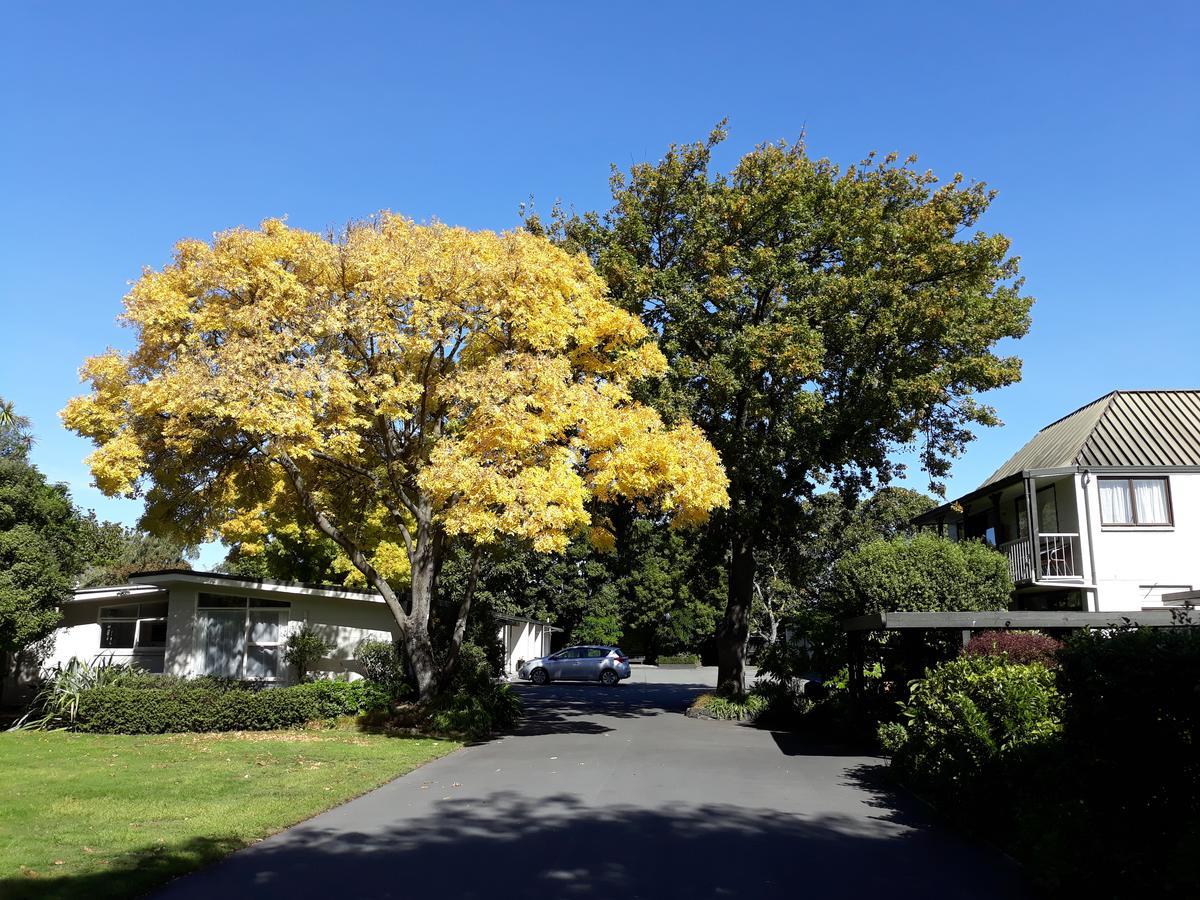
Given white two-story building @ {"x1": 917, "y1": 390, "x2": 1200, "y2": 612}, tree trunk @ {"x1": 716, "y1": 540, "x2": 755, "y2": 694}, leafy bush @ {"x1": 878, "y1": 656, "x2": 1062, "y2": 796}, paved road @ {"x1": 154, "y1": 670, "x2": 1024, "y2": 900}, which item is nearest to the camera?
paved road @ {"x1": 154, "y1": 670, "x2": 1024, "y2": 900}

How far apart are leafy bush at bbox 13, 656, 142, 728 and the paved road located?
9131 millimetres

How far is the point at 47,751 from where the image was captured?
1494 centimetres

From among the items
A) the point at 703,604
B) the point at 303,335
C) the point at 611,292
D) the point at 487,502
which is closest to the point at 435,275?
the point at 303,335

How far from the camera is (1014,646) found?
12.2 metres

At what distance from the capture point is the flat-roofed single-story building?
73.2 ft

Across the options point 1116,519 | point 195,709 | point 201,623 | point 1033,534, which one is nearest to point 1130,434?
point 1116,519

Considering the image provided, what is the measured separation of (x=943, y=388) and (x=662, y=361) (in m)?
7.13

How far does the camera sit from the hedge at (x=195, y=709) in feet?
56.9

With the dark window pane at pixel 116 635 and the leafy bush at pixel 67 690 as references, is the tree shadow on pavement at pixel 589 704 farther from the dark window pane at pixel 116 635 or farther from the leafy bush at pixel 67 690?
the dark window pane at pixel 116 635

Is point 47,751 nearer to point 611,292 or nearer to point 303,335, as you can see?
point 303,335

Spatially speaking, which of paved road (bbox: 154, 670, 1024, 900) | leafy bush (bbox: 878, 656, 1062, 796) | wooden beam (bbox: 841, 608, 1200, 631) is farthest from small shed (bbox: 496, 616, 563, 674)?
leafy bush (bbox: 878, 656, 1062, 796)

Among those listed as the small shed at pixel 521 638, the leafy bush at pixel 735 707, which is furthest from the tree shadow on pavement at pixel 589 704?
the small shed at pixel 521 638

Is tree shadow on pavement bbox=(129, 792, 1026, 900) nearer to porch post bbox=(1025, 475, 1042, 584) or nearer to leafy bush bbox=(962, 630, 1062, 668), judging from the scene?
leafy bush bbox=(962, 630, 1062, 668)

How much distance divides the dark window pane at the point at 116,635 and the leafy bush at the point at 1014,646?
20.8 m
